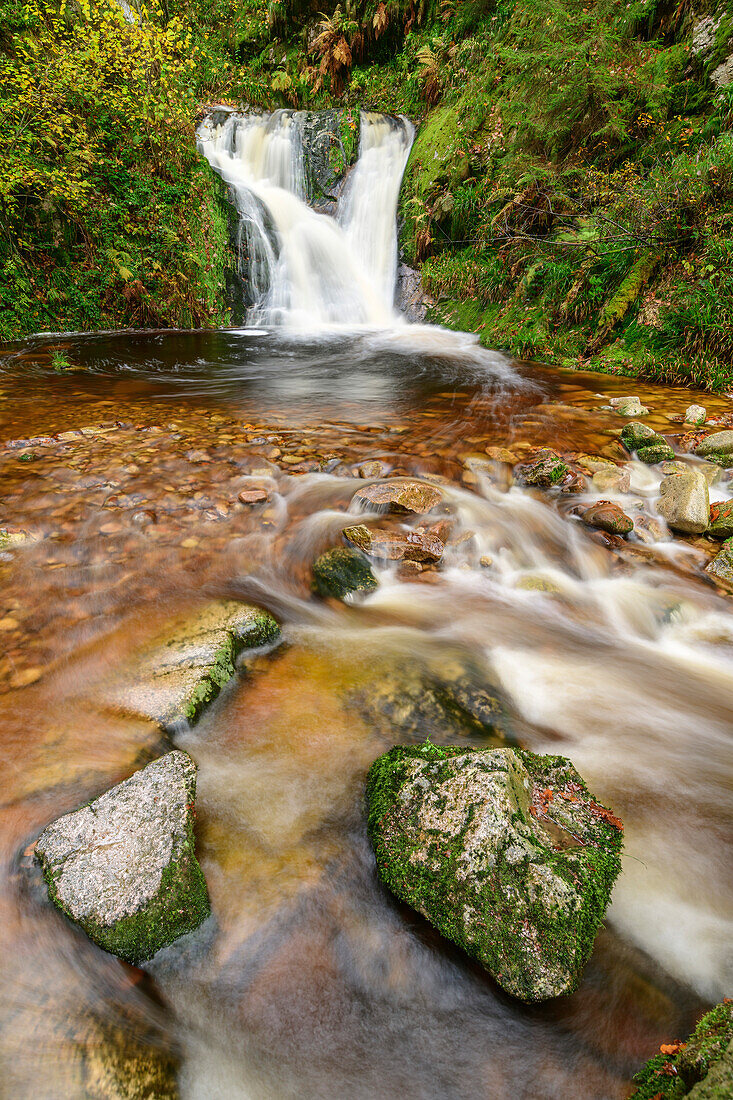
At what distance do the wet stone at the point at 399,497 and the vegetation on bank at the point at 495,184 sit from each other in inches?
204

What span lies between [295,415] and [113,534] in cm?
326

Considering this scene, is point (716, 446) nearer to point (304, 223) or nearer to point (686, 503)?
point (686, 503)

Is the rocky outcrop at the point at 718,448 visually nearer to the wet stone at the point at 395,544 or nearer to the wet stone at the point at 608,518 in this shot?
the wet stone at the point at 608,518

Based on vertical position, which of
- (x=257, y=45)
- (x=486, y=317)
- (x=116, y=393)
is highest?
(x=257, y=45)

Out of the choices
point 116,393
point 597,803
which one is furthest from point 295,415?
point 597,803

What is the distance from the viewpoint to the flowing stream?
5.07 ft

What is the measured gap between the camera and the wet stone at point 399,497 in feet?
14.1

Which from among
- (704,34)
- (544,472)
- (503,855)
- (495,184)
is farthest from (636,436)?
(495,184)

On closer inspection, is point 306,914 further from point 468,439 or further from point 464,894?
point 468,439

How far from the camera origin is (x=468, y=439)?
223 inches

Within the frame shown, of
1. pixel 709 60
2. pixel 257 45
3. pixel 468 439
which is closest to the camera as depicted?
pixel 468 439

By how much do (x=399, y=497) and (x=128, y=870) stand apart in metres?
3.27

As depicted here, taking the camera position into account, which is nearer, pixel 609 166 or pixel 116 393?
pixel 116 393

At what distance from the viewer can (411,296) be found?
1256cm
